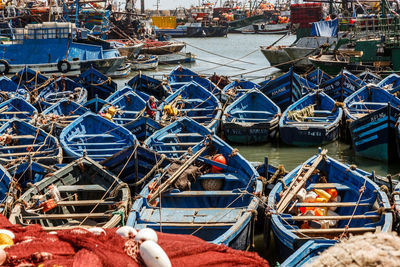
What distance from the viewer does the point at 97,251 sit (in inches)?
147

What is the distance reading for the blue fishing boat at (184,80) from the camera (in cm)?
2380

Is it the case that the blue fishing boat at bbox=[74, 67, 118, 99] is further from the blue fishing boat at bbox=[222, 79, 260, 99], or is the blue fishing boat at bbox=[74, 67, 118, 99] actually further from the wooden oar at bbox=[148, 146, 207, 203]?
the wooden oar at bbox=[148, 146, 207, 203]

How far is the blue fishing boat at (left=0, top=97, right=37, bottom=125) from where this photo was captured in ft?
58.9

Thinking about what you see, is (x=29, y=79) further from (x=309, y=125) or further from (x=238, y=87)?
(x=309, y=125)

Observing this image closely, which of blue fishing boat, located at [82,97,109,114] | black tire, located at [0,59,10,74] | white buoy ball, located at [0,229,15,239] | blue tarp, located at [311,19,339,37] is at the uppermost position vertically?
blue tarp, located at [311,19,339,37]

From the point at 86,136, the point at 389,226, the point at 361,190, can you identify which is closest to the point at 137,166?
the point at 86,136

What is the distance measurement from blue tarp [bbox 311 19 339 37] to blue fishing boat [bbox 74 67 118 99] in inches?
921

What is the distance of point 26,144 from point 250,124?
25.4ft

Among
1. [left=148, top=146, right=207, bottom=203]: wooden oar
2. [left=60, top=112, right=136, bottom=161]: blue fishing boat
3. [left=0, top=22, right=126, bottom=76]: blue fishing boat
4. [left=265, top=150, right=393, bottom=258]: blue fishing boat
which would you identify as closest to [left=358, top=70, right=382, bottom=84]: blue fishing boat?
[left=265, top=150, right=393, bottom=258]: blue fishing boat

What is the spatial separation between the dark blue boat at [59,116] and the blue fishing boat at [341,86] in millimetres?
11076

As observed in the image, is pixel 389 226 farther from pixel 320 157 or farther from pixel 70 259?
pixel 70 259

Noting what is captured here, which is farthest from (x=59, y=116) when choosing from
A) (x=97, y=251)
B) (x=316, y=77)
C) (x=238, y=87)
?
(x=97, y=251)

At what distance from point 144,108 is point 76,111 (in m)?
2.51

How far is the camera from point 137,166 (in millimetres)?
11391
